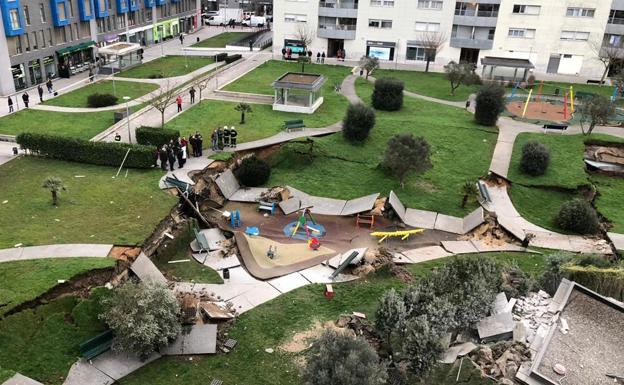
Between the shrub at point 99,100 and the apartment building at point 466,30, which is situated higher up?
the apartment building at point 466,30

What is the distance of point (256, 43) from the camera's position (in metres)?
69.2

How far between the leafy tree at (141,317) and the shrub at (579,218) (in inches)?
759

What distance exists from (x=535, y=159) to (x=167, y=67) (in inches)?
1591

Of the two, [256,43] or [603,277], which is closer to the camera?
[603,277]

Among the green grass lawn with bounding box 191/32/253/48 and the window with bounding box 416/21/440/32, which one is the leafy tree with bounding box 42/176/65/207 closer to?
the window with bounding box 416/21/440/32

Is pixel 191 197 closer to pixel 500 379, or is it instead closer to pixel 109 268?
pixel 109 268

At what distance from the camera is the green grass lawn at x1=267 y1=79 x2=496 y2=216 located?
27.9 m

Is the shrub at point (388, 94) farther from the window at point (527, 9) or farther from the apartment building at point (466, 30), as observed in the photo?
the window at point (527, 9)

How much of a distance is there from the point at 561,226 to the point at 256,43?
5304 cm

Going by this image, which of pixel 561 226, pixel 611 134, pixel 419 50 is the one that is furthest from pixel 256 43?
pixel 561 226

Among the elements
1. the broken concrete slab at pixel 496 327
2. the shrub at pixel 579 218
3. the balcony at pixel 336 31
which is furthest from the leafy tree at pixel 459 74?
the broken concrete slab at pixel 496 327

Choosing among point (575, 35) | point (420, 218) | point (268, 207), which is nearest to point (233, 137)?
point (268, 207)

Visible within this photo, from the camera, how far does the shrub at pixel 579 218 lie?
24.7 metres

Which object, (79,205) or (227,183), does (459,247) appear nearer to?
(227,183)
